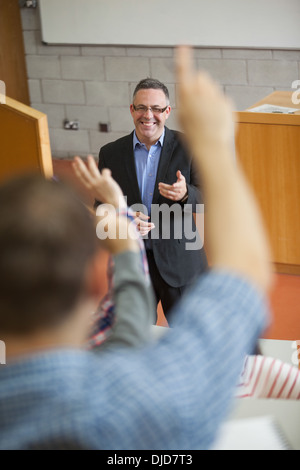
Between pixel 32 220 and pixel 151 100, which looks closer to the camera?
pixel 32 220

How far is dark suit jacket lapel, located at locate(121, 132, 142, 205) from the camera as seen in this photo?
264 cm

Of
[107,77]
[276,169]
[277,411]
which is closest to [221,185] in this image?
[277,411]

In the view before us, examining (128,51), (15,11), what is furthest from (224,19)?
(15,11)

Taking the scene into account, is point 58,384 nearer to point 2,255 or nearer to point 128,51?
point 2,255

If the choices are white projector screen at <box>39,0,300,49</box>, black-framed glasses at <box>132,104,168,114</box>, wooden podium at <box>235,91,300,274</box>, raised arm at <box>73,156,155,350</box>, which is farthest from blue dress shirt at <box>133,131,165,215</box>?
white projector screen at <box>39,0,300,49</box>

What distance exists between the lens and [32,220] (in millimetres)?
485

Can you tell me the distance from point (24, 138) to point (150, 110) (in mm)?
1295

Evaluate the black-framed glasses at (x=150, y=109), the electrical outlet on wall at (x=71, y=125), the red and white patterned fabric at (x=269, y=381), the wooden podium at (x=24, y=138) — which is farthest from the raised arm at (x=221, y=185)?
the electrical outlet on wall at (x=71, y=125)

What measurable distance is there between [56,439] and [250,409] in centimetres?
74

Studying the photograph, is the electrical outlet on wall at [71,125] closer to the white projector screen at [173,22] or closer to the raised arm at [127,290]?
the white projector screen at [173,22]

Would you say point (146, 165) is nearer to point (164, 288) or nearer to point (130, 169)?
point (130, 169)

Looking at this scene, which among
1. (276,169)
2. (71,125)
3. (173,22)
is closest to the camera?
(276,169)

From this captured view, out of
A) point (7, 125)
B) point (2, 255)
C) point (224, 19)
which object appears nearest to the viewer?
point (2, 255)

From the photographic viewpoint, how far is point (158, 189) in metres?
2.62
